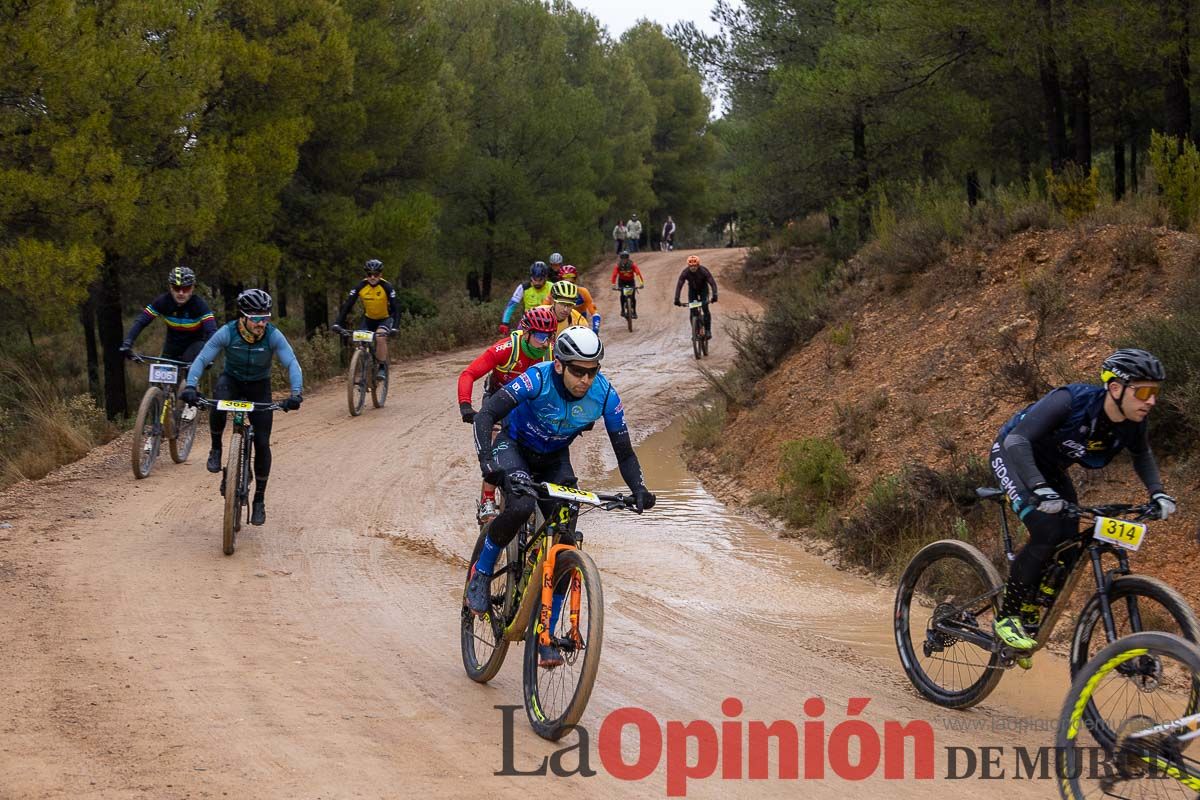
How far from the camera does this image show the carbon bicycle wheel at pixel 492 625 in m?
6.56

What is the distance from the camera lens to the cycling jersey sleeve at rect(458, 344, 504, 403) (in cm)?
809

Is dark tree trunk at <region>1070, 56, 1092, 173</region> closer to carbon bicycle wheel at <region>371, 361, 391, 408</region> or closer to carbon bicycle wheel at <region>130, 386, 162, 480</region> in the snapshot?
carbon bicycle wheel at <region>371, 361, 391, 408</region>

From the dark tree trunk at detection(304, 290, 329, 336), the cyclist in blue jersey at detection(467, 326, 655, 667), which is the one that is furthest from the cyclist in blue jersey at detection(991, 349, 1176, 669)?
the dark tree trunk at detection(304, 290, 329, 336)

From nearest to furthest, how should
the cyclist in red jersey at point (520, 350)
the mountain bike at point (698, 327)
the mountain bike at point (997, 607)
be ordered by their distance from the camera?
1. the mountain bike at point (997, 607)
2. the cyclist in red jersey at point (520, 350)
3. the mountain bike at point (698, 327)

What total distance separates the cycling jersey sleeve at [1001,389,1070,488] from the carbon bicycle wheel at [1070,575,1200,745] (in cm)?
67

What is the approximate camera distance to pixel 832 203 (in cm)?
2908

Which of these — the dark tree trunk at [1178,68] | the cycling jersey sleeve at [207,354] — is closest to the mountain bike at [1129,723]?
the cycling jersey sleeve at [207,354]

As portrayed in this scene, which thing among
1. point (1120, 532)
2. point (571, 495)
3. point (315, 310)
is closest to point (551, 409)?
point (571, 495)

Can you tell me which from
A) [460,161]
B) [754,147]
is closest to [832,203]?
[754,147]

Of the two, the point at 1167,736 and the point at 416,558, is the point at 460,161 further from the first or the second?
the point at 1167,736

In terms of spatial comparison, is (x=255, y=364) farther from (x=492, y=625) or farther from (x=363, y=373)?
(x=363, y=373)

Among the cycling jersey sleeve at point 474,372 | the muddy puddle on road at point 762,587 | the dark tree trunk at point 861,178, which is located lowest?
the muddy puddle on road at point 762,587

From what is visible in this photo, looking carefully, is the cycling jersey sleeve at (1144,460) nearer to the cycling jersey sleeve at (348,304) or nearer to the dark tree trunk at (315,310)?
the cycling jersey sleeve at (348,304)

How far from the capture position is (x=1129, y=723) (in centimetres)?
482
